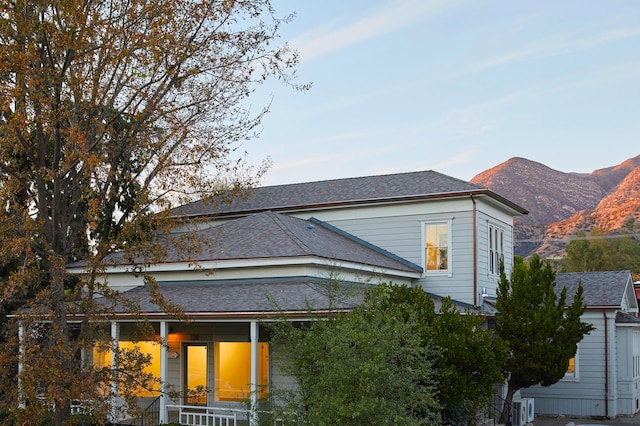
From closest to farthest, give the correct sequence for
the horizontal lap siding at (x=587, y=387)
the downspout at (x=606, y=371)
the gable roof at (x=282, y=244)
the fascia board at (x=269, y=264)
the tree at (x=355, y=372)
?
1. the tree at (x=355, y=372)
2. the fascia board at (x=269, y=264)
3. the gable roof at (x=282, y=244)
4. the downspout at (x=606, y=371)
5. the horizontal lap siding at (x=587, y=387)

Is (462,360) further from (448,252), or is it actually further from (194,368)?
(194,368)

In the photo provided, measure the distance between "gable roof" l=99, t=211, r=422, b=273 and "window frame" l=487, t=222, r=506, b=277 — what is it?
2427 millimetres

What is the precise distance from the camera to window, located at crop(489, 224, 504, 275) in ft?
81.3

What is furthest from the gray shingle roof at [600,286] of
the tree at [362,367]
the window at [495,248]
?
the tree at [362,367]

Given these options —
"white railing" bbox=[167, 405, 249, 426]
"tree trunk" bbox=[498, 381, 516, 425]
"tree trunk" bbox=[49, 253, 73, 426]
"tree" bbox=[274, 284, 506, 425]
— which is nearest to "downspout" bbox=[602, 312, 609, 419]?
"tree trunk" bbox=[498, 381, 516, 425]

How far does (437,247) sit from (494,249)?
90.5 inches

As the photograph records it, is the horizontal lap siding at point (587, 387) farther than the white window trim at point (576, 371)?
No

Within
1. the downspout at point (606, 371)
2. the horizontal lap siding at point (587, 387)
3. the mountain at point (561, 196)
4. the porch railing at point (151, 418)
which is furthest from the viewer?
the mountain at point (561, 196)

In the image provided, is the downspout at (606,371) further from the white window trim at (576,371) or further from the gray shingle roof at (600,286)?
the white window trim at (576,371)

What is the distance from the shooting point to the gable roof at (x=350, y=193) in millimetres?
24062

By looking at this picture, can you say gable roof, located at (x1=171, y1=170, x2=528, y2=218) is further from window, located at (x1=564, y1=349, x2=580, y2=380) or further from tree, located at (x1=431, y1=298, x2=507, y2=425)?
tree, located at (x1=431, y1=298, x2=507, y2=425)

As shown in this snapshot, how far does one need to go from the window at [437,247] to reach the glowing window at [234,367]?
6447 millimetres

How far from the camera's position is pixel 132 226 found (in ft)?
46.5

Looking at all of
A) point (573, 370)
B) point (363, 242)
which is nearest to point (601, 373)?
point (573, 370)
